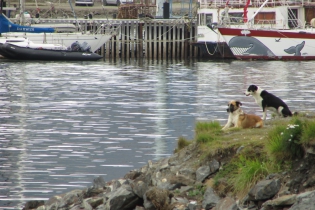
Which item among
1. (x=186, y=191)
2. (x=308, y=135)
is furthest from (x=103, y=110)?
(x=308, y=135)

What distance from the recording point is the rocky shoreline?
9422 millimetres

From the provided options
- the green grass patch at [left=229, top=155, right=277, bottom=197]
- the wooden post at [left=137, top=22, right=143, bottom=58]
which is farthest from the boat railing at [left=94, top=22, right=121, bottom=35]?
the green grass patch at [left=229, top=155, right=277, bottom=197]

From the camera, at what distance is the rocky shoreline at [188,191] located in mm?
9422

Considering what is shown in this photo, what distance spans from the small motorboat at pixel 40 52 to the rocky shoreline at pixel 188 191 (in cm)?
4302

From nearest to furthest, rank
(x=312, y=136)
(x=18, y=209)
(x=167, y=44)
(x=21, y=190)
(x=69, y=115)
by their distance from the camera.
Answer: (x=312, y=136)
(x=18, y=209)
(x=21, y=190)
(x=69, y=115)
(x=167, y=44)

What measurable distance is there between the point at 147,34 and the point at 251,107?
35312 millimetres

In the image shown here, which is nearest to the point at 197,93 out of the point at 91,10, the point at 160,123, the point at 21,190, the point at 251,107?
the point at 251,107

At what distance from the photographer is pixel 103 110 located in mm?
27047

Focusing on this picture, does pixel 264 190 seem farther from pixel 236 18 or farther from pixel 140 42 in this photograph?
pixel 140 42

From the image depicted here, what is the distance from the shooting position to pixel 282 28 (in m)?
56.4

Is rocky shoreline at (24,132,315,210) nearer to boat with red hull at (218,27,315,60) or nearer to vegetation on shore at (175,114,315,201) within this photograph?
vegetation on shore at (175,114,315,201)

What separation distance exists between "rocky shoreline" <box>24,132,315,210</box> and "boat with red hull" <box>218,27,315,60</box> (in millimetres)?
43873

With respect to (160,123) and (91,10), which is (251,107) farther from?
(91,10)

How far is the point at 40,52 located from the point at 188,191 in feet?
150
